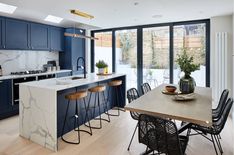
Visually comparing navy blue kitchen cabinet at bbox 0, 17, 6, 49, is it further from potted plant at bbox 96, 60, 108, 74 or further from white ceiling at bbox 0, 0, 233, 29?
potted plant at bbox 96, 60, 108, 74

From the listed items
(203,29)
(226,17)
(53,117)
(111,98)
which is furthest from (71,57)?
(226,17)

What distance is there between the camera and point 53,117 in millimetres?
2781

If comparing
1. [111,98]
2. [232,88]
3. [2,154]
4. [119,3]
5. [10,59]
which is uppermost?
[119,3]

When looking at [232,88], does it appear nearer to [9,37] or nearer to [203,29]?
[203,29]

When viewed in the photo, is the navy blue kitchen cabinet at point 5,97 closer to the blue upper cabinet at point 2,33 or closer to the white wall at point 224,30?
the blue upper cabinet at point 2,33

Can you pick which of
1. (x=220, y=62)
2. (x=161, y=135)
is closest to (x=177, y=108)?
(x=161, y=135)

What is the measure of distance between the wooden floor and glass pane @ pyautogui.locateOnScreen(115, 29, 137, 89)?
9.25ft

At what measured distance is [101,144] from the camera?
299 cm

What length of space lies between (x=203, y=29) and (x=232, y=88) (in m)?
1.77

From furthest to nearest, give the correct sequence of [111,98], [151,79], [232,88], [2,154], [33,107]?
[151,79], [111,98], [232,88], [33,107], [2,154]

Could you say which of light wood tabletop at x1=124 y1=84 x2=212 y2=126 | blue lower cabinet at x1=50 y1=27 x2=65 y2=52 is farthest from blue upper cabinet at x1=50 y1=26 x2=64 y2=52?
light wood tabletop at x1=124 y1=84 x2=212 y2=126

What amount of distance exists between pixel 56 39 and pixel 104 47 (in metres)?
1.72

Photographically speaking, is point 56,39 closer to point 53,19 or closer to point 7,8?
point 53,19

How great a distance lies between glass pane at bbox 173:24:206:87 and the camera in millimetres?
5105
